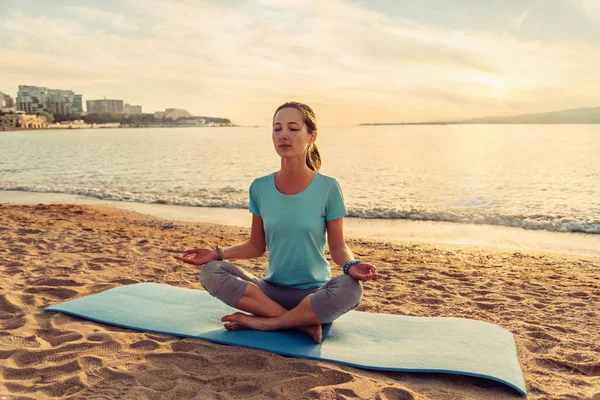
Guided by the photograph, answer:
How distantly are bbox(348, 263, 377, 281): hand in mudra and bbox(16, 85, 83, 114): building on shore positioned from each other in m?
169

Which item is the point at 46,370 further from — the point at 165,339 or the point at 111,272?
the point at 111,272

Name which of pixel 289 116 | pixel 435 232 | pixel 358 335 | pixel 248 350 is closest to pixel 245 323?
pixel 248 350

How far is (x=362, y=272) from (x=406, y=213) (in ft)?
31.2

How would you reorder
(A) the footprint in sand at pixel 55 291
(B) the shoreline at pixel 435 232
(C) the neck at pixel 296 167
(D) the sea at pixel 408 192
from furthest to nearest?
(D) the sea at pixel 408 192, (B) the shoreline at pixel 435 232, (A) the footprint in sand at pixel 55 291, (C) the neck at pixel 296 167

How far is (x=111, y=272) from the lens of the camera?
5.62m

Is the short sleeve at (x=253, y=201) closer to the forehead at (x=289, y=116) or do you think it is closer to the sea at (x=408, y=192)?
the forehead at (x=289, y=116)

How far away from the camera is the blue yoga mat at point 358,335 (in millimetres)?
3186

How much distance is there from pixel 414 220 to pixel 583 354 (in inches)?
328

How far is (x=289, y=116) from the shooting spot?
3.42 meters

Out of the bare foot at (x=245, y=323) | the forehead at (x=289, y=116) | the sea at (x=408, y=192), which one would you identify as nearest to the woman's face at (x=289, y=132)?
the forehead at (x=289, y=116)

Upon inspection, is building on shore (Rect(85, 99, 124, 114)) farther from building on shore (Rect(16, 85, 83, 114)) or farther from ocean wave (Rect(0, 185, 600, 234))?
ocean wave (Rect(0, 185, 600, 234))

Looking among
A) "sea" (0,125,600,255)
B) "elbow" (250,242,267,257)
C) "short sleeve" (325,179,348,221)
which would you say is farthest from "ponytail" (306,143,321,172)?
"sea" (0,125,600,255)

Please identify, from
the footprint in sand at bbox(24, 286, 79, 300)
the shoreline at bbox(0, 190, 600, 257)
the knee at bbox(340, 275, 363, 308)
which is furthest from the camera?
the shoreline at bbox(0, 190, 600, 257)

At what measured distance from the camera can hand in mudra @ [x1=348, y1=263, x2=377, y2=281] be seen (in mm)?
3131
